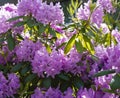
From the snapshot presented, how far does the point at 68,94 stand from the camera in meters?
1.90

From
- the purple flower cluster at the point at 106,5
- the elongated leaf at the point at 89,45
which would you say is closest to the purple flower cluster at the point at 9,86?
the elongated leaf at the point at 89,45

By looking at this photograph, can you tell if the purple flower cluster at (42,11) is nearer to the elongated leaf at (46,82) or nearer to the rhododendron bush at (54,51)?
the rhododendron bush at (54,51)

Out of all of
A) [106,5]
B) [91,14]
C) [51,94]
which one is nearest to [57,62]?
[51,94]

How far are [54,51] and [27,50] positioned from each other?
0.16 m

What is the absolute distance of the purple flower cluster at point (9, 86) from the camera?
208 cm

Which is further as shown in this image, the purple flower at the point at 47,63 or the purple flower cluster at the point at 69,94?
the purple flower at the point at 47,63

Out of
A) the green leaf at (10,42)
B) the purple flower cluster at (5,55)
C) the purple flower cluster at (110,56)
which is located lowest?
the purple flower cluster at (110,56)

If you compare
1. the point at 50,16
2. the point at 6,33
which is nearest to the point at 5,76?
the point at 6,33

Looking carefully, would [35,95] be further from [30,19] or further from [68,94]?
[30,19]

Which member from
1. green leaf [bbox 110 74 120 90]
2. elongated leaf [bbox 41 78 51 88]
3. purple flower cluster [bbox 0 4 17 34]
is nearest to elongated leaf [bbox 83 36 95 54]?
elongated leaf [bbox 41 78 51 88]

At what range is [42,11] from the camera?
2184mm

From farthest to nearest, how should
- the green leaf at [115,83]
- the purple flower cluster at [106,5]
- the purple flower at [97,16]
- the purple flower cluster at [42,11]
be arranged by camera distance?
the purple flower cluster at [106,5], the purple flower at [97,16], the purple flower cluster at [42,11], the green leaf at [115,83]

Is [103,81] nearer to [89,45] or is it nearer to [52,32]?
[89,45]

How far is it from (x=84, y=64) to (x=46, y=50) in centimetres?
21
